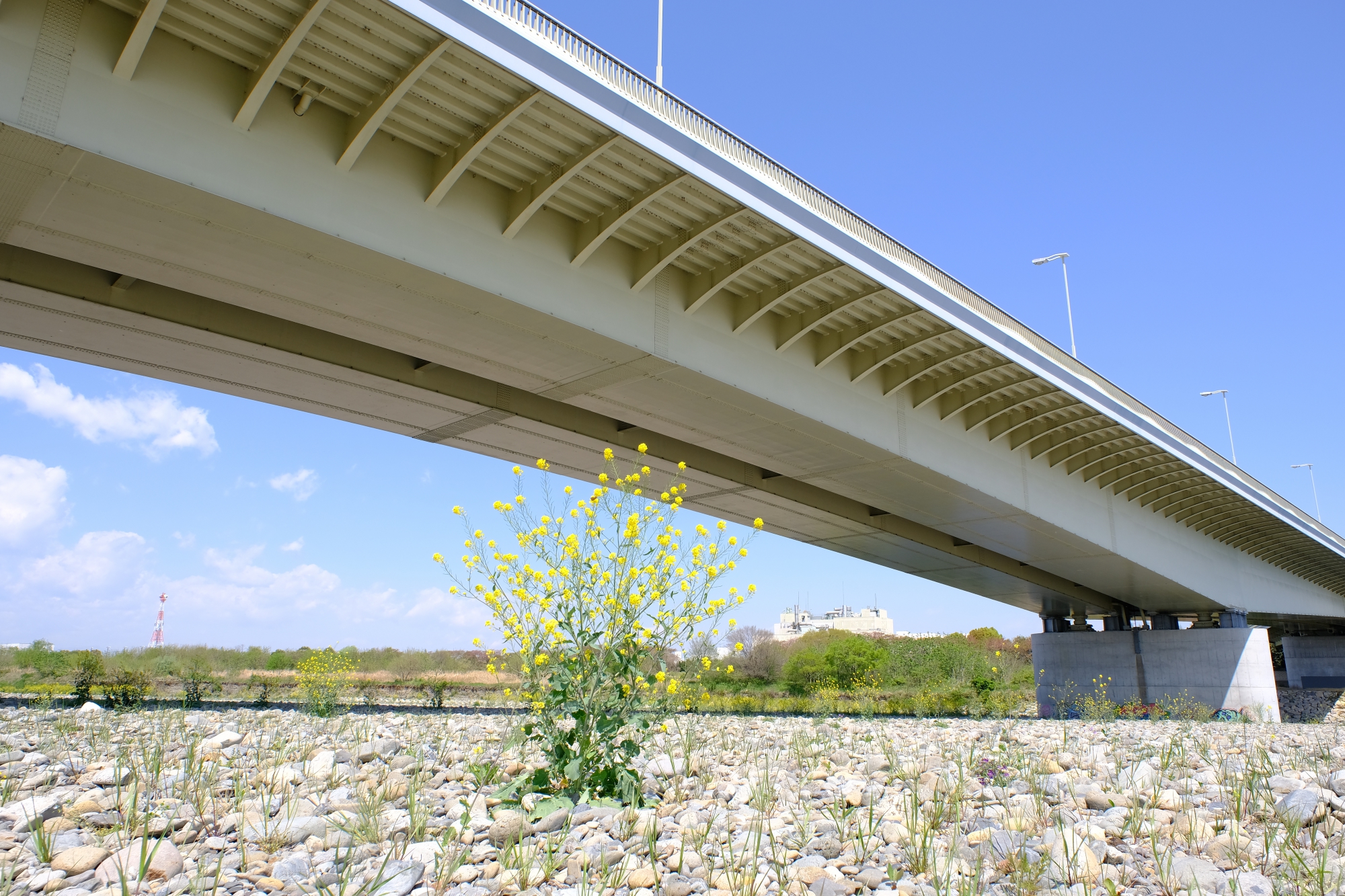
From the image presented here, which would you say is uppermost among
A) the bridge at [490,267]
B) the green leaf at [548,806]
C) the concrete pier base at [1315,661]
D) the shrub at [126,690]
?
the bridge at [490,267]

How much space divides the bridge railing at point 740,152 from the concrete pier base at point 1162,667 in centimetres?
1674

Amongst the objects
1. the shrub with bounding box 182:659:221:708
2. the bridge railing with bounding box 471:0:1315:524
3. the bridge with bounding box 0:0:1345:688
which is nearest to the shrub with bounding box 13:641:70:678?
the shrub with bounding box 182:659:221:708

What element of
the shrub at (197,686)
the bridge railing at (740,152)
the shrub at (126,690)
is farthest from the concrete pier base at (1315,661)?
the shrub at (126,690)

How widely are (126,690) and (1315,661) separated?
237 feet

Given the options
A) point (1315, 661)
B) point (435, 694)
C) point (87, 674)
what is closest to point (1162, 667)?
point (435, 694)

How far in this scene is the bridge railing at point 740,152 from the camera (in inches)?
366

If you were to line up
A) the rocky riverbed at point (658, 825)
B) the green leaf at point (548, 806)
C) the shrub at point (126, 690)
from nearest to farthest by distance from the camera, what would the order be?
the rocky riverbed at point (658, 825), the green leaf at point (548, 806), the shrub at point (126, 690)

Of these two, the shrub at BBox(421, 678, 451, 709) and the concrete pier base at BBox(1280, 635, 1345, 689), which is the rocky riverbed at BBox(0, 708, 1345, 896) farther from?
the concrete pier base at BBox(1280, 635, 1345, 689)

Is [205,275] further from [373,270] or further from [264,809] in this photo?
[264,809]

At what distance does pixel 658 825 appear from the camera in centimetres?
480

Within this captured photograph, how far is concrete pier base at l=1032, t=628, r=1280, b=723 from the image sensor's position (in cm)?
2772

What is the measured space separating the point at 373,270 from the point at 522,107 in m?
2.83

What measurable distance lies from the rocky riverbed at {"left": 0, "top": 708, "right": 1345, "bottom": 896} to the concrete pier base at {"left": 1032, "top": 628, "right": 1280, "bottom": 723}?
23838 mm

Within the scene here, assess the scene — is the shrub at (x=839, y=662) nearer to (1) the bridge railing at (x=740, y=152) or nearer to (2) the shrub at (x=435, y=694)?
(2) the shrub at (x=435, y=694)
